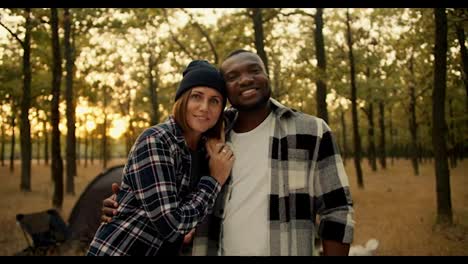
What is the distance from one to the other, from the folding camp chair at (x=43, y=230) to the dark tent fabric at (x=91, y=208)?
0.29 meters

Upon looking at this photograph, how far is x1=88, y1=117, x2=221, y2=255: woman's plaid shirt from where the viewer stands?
2033 mm

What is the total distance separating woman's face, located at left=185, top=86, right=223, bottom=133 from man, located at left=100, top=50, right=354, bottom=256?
169mm

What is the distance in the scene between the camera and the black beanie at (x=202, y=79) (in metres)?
2.45

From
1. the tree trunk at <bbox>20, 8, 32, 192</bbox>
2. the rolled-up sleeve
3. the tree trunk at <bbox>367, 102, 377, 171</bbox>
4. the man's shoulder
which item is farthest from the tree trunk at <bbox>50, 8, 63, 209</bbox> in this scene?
the tree trunk at <bbox>367, 102, 377, 171</bbox>

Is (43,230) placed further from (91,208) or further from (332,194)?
(332,194)

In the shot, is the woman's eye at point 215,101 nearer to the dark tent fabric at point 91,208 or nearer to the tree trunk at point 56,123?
the dark tent fabric at point 91,208

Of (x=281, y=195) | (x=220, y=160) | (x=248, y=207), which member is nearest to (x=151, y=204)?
(x=220, y=160)

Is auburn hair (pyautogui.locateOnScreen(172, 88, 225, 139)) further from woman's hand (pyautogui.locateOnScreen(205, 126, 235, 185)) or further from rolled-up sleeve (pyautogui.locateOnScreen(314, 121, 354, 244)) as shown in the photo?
rolled-up sleeve (pyautogui.locateOnScreen(314, 121, 354, 244))

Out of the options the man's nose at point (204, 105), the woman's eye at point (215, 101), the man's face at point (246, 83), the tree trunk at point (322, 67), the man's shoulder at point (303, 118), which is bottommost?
the man's shoulder at point (303, 118)

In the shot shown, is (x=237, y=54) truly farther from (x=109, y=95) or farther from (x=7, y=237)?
(x=109, y=95)

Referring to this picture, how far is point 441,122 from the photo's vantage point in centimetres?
1031

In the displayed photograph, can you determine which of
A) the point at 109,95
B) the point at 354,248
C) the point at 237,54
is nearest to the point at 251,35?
the point at 354,248

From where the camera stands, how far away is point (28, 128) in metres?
18.1

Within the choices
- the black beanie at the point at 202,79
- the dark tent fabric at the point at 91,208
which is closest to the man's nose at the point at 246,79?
the black beanie at the point at 202,79
